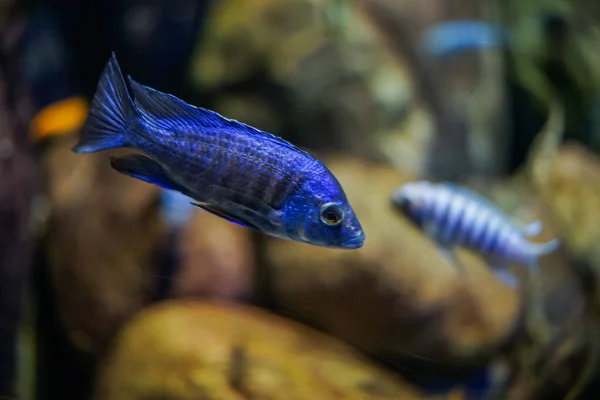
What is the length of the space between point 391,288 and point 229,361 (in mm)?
1036

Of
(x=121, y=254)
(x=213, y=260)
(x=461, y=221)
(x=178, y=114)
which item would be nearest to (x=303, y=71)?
(x=213, y=260)

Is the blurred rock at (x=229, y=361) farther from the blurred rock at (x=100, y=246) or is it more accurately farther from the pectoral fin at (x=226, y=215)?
the pectoral fin at (x=226, y=215)

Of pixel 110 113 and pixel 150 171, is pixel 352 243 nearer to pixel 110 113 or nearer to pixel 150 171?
pixel 150 171

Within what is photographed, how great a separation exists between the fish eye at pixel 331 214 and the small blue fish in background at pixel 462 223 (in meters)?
1.29

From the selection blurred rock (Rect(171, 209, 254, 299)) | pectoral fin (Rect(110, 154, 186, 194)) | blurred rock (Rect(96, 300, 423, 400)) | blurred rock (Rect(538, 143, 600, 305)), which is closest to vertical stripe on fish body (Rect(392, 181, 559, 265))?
blurred rock (Rect(96, 300, 423, 400))

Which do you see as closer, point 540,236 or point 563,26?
point 540,236

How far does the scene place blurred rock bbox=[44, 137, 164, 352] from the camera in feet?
9.54

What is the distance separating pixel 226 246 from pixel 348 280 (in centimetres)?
75

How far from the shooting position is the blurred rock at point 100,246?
291 centimetres

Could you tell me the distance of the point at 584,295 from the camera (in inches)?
130

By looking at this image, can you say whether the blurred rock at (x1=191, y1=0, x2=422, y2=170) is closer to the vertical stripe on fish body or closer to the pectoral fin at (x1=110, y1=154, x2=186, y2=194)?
the vertical stripe on fish body

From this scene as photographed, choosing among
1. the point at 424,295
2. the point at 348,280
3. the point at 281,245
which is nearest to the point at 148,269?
the point at 281,245

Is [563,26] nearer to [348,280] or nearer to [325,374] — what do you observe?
[348,280]

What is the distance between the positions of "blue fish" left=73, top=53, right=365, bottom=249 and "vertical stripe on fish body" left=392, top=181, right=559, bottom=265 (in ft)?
4.26
